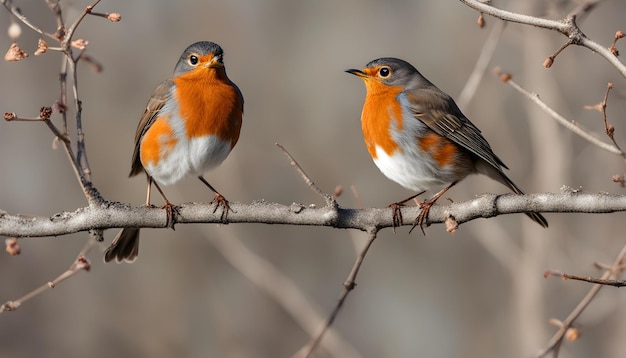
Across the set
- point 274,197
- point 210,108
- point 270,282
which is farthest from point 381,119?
point 274,197

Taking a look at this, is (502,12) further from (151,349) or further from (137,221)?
(151,349)

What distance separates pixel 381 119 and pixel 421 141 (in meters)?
0.31

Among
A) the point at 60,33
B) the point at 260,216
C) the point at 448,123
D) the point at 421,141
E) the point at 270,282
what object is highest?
the point at 60,33

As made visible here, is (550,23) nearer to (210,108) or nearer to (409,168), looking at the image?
(409,168)

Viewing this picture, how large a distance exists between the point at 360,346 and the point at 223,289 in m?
1.84

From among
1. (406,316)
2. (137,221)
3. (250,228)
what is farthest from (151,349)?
(137,221)

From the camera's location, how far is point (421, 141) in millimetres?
5637

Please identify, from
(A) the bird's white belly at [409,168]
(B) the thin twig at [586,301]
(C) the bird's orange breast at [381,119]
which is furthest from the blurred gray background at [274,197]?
(B) the thin twig at [586,301]

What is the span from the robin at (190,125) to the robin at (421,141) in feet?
3.01

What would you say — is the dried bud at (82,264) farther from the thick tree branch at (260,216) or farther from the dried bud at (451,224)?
the dried bud at (451,224)

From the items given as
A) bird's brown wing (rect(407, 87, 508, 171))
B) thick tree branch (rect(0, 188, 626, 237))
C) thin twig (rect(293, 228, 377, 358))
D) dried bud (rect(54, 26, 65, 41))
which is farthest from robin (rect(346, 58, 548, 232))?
dried bud (rect(54, 26, 65, 41))

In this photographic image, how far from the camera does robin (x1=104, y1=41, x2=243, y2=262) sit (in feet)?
18.2

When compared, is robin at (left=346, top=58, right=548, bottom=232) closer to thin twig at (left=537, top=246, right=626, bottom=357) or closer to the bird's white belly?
the bird's white belly

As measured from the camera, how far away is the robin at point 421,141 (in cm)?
555
